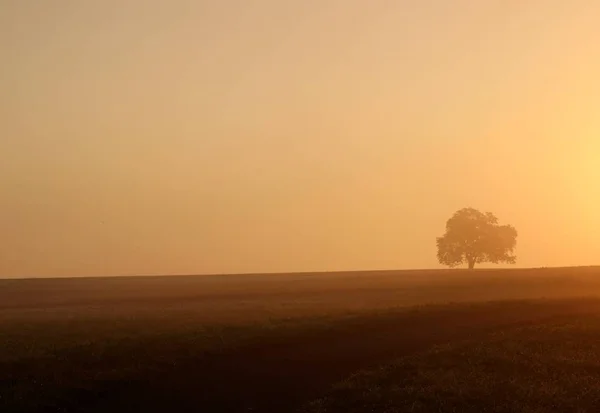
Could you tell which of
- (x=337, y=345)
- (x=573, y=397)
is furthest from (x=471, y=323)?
(x=573, y=397)

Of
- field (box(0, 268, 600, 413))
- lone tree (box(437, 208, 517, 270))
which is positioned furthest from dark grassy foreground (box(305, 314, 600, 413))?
lone tree (box(437, 208, 517, 270))

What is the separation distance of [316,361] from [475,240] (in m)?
99.6

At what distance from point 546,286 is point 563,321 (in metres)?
35.5

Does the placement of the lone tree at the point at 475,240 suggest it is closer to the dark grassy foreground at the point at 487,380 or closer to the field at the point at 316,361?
the field at the point at 316,361

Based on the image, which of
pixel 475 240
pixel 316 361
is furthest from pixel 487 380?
pixel 475 240

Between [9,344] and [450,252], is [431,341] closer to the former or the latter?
[9,344]

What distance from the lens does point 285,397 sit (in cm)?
2469

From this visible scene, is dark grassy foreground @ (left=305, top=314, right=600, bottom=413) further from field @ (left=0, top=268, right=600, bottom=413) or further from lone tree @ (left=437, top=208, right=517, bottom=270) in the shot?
lone tree @ (left=437, top=208, right=517, bottom=270)

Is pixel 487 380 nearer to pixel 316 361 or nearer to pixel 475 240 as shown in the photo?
pixel 316 361

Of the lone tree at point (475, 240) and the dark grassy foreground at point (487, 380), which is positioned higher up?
the lone tree at point (475, 240)

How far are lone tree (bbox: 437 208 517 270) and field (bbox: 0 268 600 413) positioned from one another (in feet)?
257

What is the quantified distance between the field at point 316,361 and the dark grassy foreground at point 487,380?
2.8 inches

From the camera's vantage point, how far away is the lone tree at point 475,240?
124750 millimetres

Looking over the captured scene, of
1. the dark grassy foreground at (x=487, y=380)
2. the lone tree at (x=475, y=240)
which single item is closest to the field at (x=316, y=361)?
the dark grassy foreground at (x=487, y=380)
